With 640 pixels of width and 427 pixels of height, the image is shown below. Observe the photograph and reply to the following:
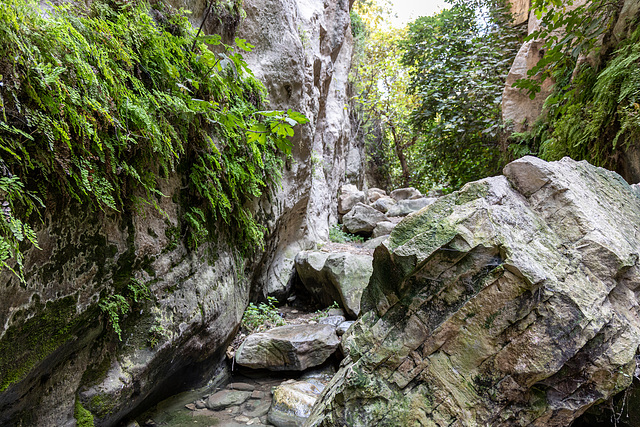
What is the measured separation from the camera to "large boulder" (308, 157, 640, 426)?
2.04 m

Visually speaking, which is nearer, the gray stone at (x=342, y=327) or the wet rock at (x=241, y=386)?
the wet rock at (x=241, y=386)

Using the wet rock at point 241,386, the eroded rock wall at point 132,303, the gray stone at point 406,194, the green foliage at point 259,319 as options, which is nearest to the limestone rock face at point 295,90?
the eroded rock wall at point 132,303

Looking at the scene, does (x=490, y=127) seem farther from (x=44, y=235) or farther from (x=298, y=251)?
(x=44, y=235)

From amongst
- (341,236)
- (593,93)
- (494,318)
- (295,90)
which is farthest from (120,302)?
(341,236)

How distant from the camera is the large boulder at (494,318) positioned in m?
2.04

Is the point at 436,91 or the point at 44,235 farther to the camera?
the point at 436,91

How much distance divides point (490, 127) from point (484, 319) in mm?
5736

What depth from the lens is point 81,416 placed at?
254 centimetres

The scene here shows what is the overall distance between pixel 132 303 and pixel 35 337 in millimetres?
755

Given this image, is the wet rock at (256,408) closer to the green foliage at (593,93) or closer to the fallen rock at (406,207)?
the green foliage at (593,93)

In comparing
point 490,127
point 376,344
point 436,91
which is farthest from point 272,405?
point 436,91

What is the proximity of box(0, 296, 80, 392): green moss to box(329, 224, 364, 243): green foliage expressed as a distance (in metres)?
7.12

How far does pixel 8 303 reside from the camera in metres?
1.98

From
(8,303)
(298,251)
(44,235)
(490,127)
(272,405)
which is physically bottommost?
(272,405)
